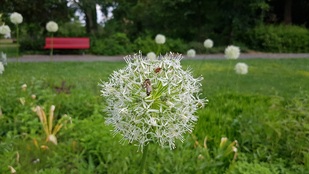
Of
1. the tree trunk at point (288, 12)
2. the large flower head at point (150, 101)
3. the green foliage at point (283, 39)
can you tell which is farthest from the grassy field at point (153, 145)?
the tree trunk at point (288, 12)

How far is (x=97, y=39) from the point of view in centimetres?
1838

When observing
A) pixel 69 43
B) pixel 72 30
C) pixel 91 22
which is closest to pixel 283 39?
pixel 69 43

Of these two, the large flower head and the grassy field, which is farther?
the grassy field

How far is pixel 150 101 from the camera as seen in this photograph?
1561 millimetres

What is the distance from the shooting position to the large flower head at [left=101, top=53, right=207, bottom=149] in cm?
159

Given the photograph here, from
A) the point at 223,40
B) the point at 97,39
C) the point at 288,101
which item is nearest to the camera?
the point at 288,101

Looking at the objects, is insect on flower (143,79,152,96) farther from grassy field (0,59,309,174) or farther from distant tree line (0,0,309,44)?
distant tree line (0,0,309,44)

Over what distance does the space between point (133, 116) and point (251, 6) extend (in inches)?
716

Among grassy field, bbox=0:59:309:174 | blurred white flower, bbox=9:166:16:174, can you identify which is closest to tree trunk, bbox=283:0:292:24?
grassy field, bbox=0:59:309:174

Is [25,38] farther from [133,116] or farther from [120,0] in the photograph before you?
[133,116]

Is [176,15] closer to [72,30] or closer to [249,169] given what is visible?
[72,30]

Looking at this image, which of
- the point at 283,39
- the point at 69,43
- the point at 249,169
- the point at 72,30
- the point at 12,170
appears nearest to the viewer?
the point at 12,170

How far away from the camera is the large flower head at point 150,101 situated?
159 centimetres

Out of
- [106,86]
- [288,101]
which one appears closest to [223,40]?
[288,101]
